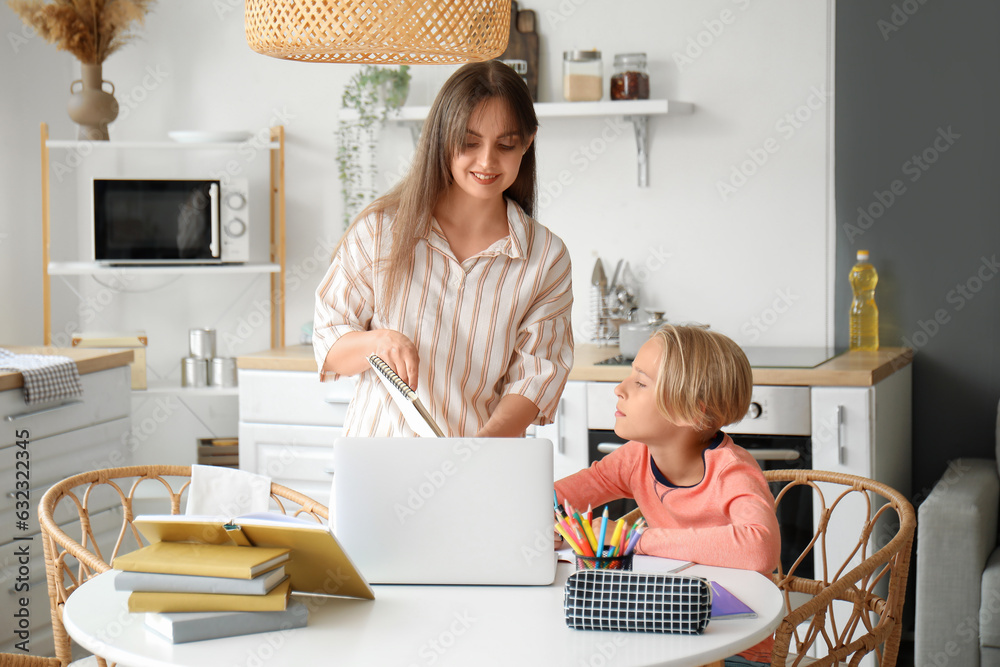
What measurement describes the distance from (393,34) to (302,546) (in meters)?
0.65

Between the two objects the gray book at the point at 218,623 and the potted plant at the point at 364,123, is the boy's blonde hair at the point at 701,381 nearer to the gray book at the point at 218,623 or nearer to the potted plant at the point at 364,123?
the gray book at the point at 218,623

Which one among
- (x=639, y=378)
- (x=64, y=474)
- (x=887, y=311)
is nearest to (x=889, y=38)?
(x=887, y=311)

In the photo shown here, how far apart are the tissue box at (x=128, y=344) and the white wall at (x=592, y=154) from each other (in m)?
0.23

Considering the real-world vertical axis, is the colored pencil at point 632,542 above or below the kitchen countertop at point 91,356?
below

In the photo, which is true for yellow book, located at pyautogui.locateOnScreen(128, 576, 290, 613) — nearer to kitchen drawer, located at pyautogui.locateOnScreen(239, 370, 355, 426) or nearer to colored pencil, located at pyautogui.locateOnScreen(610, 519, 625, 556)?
colored pencil, located at pyautogui.locateOnScreen(610, 519, 625, 556)

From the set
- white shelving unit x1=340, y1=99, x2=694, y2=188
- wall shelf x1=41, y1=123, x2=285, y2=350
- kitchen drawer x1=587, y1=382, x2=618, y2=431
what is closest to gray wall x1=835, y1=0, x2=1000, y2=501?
white shelving unit x1=340, y1=99, x2=694, y2=188

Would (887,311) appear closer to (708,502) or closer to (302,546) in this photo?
(708,502)

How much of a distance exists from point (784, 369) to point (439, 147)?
127 centimetres

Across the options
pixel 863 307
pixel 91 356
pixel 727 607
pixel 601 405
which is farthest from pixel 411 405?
pixel 863 307

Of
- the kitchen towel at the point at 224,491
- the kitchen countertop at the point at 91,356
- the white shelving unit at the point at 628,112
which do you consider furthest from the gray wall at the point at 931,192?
the kitchen countertop at the point at 91,356

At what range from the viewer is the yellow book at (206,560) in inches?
42.6

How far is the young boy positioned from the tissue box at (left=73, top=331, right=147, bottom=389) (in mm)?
2112

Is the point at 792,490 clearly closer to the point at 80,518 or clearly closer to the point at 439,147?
the point at 439,147

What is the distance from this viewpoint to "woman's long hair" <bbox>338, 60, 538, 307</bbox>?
1521 millimetres
